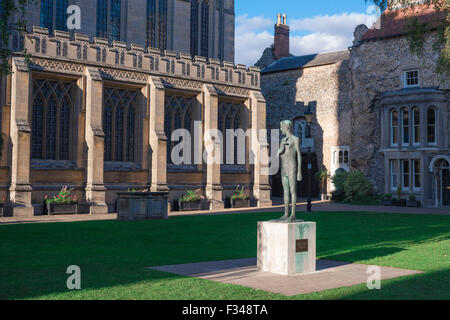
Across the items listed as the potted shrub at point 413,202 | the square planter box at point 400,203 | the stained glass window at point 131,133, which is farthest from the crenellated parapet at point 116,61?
the potted shrub at point 413,202

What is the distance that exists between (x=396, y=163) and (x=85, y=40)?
22.2 metres

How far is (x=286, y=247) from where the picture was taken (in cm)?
931

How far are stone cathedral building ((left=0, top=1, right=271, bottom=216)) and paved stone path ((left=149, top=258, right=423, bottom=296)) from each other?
16.7 metres

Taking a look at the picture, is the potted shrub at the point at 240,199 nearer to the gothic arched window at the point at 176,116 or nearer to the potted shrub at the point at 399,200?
the gothic arched window at the point at 176,116

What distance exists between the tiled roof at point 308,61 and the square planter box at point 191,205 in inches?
719

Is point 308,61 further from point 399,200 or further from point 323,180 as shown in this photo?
point 399,200

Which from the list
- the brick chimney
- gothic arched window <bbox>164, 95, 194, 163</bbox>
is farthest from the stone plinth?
the brick chimney

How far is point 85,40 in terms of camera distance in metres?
27.2

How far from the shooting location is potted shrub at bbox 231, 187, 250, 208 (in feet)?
106

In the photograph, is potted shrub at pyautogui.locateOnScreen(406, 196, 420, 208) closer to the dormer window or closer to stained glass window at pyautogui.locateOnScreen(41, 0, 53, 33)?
the dormer window

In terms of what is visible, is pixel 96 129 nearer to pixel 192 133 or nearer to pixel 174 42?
pixel 192 133

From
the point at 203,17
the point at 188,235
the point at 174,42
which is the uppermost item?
the point at 203,17

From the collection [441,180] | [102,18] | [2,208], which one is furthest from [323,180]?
[2,208]
